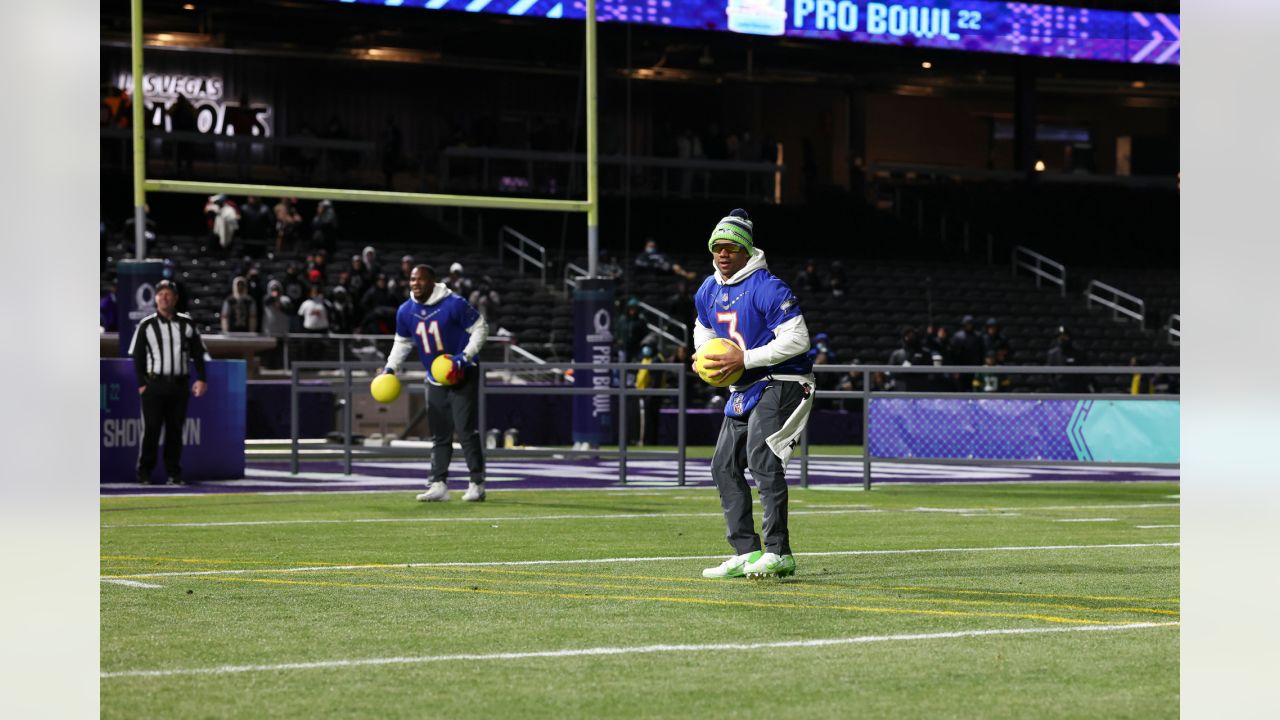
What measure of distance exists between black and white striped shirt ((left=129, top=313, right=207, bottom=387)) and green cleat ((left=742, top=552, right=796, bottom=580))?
10.3m

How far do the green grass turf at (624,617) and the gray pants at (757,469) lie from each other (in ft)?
1.16

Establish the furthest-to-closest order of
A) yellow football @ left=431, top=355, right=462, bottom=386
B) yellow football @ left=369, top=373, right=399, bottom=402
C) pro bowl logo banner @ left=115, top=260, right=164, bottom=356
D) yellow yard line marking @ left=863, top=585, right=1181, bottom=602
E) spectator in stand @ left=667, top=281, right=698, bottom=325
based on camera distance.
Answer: spectator in stand @ left=667, top=281, right=698, bottom=325 → pro bowl logo banner @ left=115, top=260, right=164, bottom=356 → yellow football @ left=369, top=373, right=399, bottom=402 → yellow football @ left=431, top=355, right=462, bottom=386 → yellow yard line marking @ left=863, top=585, right=1181, bottom=602

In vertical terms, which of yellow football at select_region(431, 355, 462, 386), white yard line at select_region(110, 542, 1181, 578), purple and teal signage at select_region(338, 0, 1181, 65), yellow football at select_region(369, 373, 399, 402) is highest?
purple and teal signage at select_region(338, 0, 1181, 65)

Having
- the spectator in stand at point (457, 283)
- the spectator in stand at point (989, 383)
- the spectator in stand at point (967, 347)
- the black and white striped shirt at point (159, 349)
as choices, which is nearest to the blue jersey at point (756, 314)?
the black and white striped shirt at point (159, 349)

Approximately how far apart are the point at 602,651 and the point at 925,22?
36071 millimetres

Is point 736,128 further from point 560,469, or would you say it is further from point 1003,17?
point 560,469

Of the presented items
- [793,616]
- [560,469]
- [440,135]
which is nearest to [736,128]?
[440,135]

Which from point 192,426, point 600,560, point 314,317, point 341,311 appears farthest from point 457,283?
point 600,560

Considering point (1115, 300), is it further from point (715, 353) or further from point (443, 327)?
point (715, 353)

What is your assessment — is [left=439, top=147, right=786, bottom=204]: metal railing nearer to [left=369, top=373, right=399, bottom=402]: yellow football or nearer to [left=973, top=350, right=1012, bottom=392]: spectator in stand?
[left=973, top=350, right=1012, bottom=392]: spectator in stand

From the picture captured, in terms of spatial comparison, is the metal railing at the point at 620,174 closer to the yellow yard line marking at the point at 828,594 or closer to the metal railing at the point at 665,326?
the metal railing at the point at 665,326

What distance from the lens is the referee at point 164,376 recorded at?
18.4 meters

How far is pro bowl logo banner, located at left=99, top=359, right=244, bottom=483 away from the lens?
62.4ft

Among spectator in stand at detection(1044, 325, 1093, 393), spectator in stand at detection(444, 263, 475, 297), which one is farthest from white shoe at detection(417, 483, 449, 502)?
spectator in stand at detection(444, 263, 475, 297)
